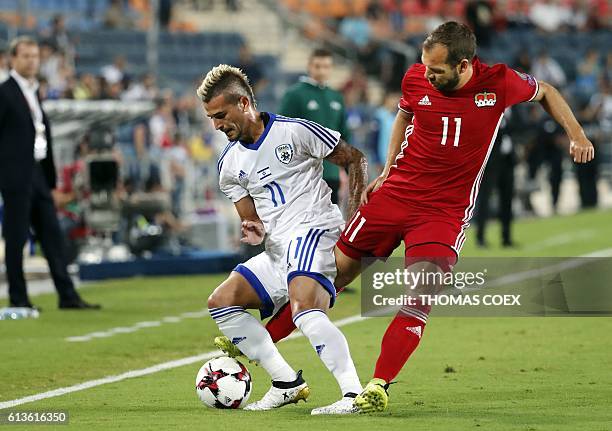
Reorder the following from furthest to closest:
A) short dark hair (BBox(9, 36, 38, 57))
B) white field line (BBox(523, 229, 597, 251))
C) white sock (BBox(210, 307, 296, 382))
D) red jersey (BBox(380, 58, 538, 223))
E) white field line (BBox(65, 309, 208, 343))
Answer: white field line (BBox(523, 229, 597, 251))
short dark hair (BBox(9, 36, 38, 57))
white field line (BBox(65, 309, 208, 343))
red jersey (BBox(380, 58, 538, 223))
white sock (BBox(210, 307, 296, 382))

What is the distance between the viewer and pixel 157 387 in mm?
8750

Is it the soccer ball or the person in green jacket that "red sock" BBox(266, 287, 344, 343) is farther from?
the person in green jacket

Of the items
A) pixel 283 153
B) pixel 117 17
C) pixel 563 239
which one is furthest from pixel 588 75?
pixel 283 153

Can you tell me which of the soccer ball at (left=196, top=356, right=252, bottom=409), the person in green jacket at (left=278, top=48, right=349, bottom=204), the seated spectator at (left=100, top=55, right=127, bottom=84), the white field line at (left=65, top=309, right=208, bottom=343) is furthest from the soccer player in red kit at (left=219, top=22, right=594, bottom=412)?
the seated spectator at (left=100, top=55, right=127, bottom=84)

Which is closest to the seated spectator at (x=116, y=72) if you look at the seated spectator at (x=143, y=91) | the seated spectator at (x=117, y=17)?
the seated spectator at (x=143, y=91)

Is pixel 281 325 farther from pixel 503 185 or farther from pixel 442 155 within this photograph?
pixel 503 185

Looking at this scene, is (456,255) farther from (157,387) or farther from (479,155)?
(157,387)

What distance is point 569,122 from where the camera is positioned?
25.2 feet

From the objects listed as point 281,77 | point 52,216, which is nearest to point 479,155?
point 52,216

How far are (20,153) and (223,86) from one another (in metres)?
5.76

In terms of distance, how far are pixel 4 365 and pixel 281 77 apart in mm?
20913

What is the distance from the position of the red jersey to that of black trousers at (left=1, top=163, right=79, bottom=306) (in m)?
5.88

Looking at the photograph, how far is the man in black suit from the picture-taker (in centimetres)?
1280

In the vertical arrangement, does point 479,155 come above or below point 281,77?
below
